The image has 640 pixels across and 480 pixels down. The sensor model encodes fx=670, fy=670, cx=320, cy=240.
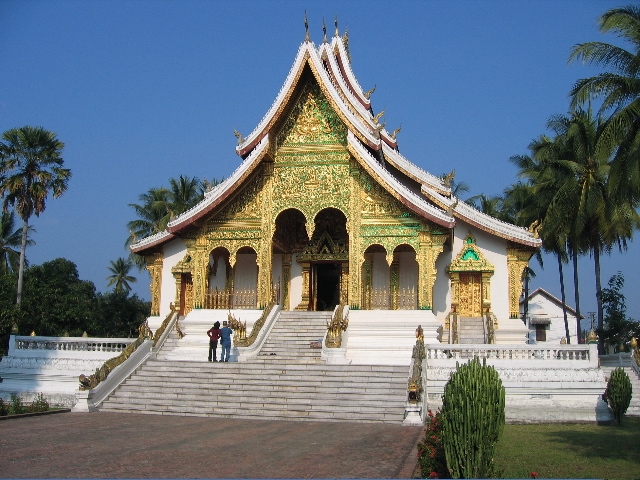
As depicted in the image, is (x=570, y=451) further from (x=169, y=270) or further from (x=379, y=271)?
(x=169, y=270)

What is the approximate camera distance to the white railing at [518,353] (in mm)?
13398

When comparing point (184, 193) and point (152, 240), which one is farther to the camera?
point (184, 193)

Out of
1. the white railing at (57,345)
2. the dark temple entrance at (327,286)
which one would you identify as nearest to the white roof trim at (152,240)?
the white railing at (57,345)

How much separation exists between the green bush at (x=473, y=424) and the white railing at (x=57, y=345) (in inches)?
469

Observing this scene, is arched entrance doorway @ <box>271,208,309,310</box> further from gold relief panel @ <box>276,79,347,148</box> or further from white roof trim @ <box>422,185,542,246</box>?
white roof trim @ <box>422,185,542,246</box>

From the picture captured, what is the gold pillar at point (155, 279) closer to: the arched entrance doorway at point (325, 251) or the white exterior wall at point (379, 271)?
the arched entrance doorway at point (325, 251)

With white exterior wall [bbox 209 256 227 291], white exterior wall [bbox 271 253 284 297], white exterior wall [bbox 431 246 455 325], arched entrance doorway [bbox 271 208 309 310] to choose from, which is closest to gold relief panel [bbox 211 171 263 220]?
arched entrance doorway [bbox 271 208 309 310]

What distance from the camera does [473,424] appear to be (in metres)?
6.31

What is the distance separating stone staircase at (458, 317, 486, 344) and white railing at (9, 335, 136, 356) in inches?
341

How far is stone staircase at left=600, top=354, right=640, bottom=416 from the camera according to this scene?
46.9 ft

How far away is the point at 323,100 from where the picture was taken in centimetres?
1977

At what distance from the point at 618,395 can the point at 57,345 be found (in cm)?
1292

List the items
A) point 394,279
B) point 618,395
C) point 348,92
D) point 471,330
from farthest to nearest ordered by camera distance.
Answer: point 348,92 < point 394,279 < point 471,330 < point 618,395

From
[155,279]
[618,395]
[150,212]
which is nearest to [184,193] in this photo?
[150,212]
